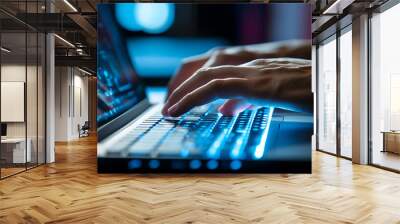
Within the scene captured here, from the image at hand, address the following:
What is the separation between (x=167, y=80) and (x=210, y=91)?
79 cm

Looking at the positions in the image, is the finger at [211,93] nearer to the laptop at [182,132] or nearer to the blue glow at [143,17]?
the laptop at [182,132]

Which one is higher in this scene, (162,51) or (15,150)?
(162,51)

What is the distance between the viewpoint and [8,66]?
258 inches

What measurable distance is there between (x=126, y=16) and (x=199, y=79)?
172cm

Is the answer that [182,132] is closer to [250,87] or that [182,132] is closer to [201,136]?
[201,136]

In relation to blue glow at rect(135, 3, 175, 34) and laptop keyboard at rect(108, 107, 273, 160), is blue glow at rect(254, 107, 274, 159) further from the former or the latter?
blue glow at rect(135, 3, 175, 34)

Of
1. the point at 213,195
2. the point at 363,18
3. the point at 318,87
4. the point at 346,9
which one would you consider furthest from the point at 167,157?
the point at 318,87

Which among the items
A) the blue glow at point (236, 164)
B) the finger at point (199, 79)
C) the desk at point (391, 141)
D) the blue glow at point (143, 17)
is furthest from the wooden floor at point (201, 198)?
the blue glow at point (143, 17)

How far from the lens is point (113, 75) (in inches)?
255

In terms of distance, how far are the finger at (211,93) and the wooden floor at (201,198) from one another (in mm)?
1213

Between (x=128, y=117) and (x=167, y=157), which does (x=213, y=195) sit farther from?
(x=128, y=117)

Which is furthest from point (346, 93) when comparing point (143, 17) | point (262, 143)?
point (143, 17)

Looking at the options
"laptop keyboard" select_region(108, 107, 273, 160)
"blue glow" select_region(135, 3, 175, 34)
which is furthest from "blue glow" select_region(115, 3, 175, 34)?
"laptop keyboard" select_region(108, 107, 273, 160)

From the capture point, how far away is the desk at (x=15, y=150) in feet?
21.7
